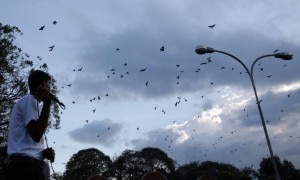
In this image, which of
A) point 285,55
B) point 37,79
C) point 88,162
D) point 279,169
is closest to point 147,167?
point 88,162

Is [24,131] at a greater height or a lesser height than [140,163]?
lesser

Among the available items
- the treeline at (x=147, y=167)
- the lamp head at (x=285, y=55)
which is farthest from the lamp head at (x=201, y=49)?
the treeline at (x=147, y=167)

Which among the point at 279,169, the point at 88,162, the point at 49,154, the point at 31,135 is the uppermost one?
the point at 88,162

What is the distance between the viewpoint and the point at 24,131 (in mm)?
4043

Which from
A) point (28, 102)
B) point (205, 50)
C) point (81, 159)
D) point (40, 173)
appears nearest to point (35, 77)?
point (28, 102)

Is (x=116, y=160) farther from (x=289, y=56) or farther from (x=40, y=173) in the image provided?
(x=40, y=173)

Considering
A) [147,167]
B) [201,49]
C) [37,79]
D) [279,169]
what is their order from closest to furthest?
1. [37,79]
2. [201,49]
3. [279,169]
4. [147,167]

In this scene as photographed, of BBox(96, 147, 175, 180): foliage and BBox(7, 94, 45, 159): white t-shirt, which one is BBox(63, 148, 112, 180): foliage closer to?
BBox(96, 147, 175, 180): foliage

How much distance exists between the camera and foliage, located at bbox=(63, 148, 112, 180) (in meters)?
64.6

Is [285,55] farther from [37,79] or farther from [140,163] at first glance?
[140,163]

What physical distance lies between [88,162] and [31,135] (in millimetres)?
63589

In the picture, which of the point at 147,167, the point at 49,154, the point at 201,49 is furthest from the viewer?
the point at 147,167

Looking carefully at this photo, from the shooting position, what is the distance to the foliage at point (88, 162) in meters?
64.6

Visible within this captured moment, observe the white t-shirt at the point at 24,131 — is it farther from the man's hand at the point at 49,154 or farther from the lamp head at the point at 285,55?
the lamp head at the point at 285,55
